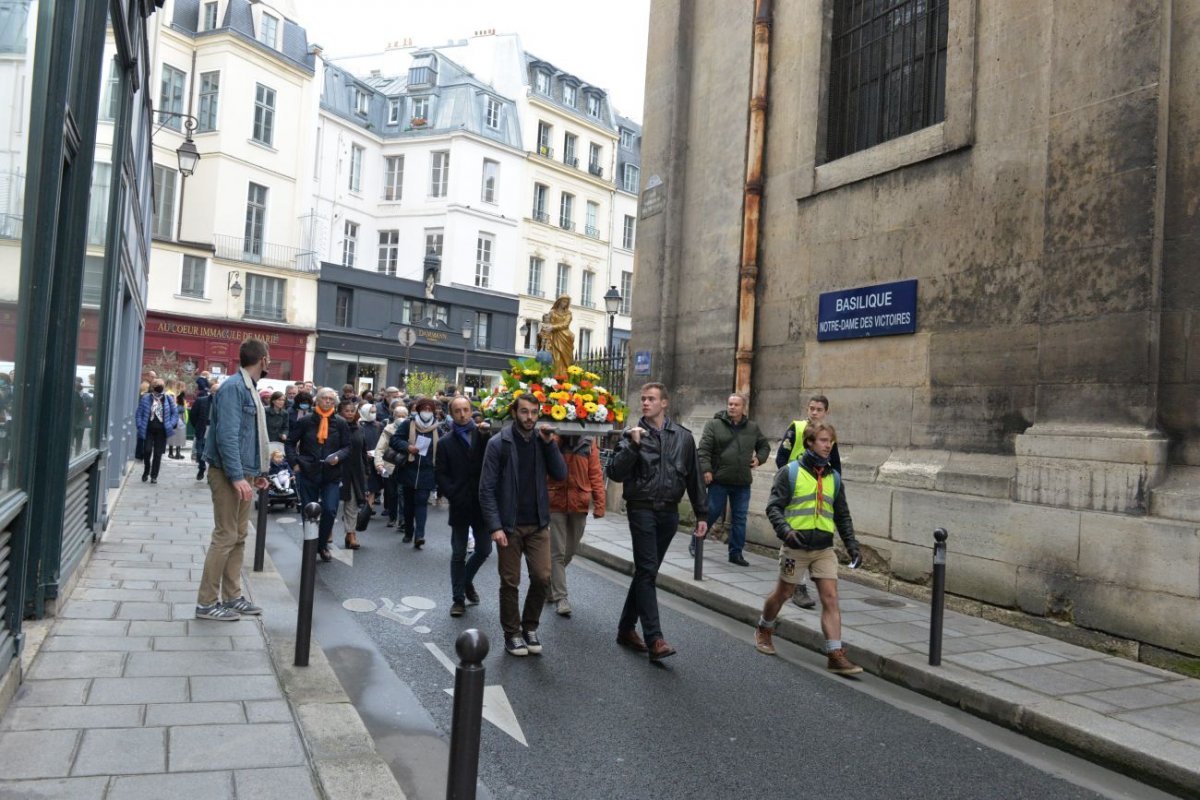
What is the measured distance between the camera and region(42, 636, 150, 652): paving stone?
5215mm

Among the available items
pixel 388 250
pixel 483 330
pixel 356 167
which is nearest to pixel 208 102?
pixel 356 167

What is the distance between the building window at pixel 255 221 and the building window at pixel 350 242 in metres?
4.63

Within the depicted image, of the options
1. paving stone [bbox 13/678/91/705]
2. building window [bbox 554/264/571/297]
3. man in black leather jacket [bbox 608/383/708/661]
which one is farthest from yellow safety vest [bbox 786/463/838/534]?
building window [bbox 554/264/571/297]

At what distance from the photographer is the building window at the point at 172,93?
109 ft

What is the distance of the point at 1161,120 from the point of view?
6738 millimetres

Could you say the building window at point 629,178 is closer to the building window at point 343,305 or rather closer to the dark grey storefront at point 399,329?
the dark grey storefront at point 399,329

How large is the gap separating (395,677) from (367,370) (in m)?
34.9

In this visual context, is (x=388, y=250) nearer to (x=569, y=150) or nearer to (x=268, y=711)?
(x=569, y=150)

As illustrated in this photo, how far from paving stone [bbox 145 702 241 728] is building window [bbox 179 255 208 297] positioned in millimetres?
31714

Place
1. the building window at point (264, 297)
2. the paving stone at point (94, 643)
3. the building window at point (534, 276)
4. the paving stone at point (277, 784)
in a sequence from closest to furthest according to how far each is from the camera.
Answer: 1. the paving stone at point (277, 784)
2. the paving stone at point (94, 643)
3. the building window at point (264, 297)
4. the building window at point (534, 276)

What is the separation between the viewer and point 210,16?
113 feet

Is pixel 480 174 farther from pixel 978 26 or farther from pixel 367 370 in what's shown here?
pixel 978 26

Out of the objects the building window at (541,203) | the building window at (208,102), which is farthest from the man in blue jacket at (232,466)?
the building window at (541,203)

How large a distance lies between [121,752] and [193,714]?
20.9 inches
